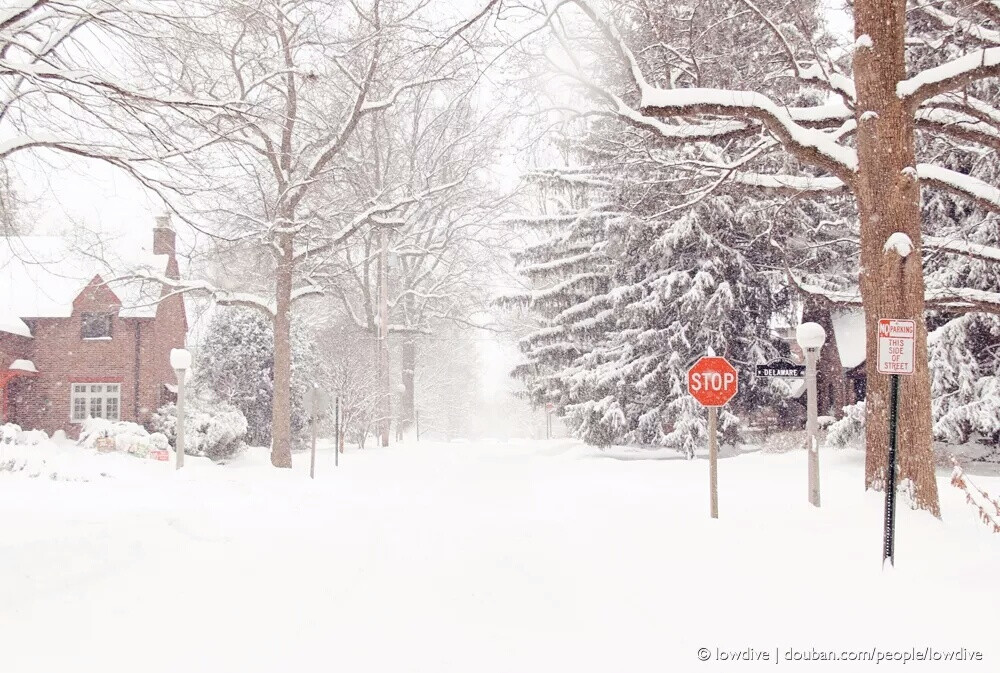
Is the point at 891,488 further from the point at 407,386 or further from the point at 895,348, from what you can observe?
the point at 407,386

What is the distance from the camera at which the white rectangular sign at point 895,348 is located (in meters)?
6.36

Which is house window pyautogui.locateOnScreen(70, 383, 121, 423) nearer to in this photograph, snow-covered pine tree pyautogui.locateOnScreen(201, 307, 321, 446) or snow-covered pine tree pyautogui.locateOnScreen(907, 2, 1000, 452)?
snow-covered pine tree pyautogui.locateOnScreen(201, 307, 321, 446)

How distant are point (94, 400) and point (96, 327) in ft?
8.90

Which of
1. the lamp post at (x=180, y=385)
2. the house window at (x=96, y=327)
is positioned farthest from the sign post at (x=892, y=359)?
the house window at (x=96, y=327)

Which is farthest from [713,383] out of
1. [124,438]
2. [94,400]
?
[94,400]

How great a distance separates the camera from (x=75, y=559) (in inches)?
274

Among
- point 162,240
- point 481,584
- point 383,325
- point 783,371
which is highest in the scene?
point 162,240

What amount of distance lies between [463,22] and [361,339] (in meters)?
31.3

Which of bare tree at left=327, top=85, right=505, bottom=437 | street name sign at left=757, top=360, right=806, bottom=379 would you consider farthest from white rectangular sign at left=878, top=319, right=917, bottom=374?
bare tree at left=327, top=85, right=505, bottom=437

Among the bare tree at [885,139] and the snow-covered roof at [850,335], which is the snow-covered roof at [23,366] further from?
the snow-covered roof at [850,335]

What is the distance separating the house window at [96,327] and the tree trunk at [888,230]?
27316 millimetres

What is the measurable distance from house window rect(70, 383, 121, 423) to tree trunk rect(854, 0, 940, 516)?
26926mm

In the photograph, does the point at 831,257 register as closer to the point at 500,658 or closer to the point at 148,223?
the point at 500,658

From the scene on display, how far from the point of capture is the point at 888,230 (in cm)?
853
